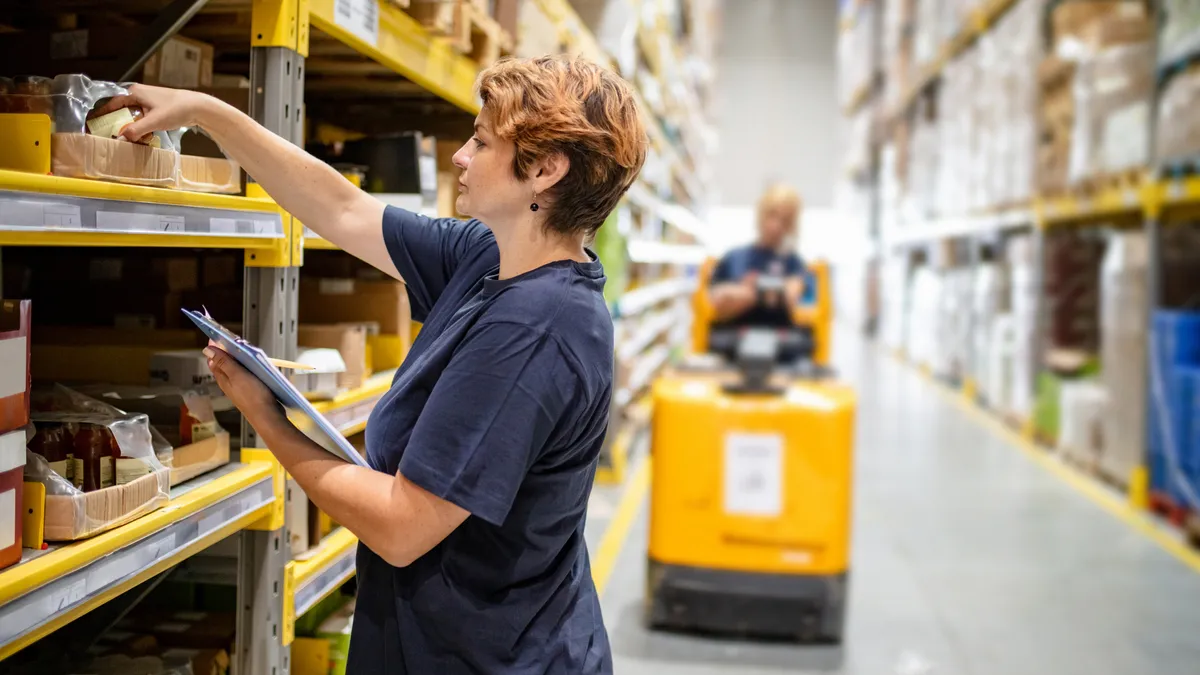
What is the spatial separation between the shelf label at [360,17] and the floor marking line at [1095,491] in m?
5.18

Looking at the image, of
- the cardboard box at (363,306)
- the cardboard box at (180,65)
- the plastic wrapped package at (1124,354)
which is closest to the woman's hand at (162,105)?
the cardboard box at (180,65)

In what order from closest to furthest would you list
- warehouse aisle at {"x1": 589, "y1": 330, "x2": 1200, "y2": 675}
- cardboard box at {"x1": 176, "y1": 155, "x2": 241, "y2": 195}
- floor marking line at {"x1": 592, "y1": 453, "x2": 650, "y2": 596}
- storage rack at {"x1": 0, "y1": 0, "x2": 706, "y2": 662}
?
storage rack at {"x1": 0, "y1": 0, "x2": 706, "y2": 662} < cardboard box at {"x1": 176, "y1": 155, "x2": 241, "y2": 195} < warehouse aisle at {"x1": 589, "y1": 330, "x2": 1200, "y2": 675} < floor marking line at {"x1": 592, "y1": 453, "x2": 650, "y2": 596}

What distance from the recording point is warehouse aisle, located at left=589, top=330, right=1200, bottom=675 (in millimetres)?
4211

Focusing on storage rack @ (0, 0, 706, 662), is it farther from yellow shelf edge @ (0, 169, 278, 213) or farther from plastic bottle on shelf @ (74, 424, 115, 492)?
plastic bottle on shelf @ (74, 424, 115, 492)

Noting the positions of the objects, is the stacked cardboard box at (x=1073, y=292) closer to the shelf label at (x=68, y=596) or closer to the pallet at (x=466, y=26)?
the pallet at (x=466, y=26)

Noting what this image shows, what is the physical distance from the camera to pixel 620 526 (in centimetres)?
604

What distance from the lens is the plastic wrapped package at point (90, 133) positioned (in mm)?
1545

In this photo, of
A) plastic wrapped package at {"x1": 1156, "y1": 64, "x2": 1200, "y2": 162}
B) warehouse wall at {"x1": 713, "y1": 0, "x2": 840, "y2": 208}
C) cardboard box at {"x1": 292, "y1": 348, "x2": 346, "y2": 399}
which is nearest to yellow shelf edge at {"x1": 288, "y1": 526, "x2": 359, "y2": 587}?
cardboard box at {"x1": 292, "y1": 348, "x2": 346, "y2": 399}

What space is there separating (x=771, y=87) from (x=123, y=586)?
72.8 ft

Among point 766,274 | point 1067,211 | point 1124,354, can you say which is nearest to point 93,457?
point 766,274

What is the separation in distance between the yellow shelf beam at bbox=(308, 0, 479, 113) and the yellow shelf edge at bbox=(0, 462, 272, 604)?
91cm

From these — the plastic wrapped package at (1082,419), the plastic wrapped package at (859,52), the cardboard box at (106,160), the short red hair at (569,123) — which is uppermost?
the plastic wrapped package at (859,52)

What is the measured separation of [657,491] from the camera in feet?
14.4

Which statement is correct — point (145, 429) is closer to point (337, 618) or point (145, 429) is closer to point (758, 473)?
point (337, 618)
